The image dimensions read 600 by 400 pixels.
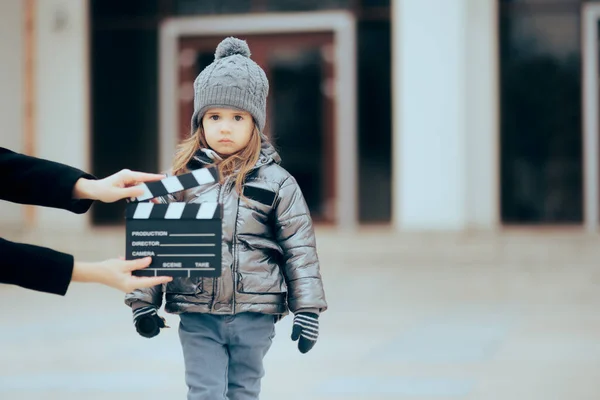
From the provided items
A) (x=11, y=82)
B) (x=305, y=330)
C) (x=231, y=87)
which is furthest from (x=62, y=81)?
(x=305, y=330)

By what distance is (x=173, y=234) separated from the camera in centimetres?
378

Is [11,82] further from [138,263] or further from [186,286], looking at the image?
[138,263]

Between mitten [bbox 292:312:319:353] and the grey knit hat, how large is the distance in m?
0.78

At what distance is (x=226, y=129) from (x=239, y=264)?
0.52m

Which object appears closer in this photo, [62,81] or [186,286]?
[186,286]

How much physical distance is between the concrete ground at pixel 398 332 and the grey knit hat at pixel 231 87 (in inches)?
100.0

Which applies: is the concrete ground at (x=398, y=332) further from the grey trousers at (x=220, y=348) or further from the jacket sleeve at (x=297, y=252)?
the jacket sleeve at (x=297, y=252)

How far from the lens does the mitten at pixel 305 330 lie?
421 cm

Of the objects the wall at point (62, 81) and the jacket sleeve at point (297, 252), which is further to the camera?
the wall at point (62, 81)

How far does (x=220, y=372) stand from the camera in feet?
14.2

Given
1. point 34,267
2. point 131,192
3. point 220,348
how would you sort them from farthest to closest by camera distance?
point 220,348 → point 131,192 → point 34,267

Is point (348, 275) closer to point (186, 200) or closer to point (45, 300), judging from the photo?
point (45, 300)

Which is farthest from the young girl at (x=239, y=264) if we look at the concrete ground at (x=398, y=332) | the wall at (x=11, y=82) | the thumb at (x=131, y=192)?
the wall at (x=11, y=82)

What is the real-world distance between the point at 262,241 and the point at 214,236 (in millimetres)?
501
